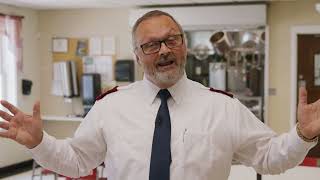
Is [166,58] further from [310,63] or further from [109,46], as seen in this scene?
[109,46]

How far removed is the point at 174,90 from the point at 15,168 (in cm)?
557

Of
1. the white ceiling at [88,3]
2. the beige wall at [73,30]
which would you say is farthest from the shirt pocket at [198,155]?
the beige wall at [73,30]

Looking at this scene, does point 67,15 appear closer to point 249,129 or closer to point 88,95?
point 88,95

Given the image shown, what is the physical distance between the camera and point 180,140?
5.34ft

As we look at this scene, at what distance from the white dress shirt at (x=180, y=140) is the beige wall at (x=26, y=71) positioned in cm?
516

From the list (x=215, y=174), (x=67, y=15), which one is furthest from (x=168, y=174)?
(x=67, y=15)

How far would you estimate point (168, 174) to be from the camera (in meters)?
1.59

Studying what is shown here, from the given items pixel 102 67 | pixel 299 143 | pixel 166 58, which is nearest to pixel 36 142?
pixel 166 58

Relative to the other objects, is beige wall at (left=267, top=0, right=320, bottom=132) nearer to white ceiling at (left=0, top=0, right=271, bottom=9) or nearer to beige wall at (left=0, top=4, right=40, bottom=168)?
white ceiling at (left=0, top=0, right=271, bottom=9)

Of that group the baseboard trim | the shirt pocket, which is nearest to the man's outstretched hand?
the shirt pocket

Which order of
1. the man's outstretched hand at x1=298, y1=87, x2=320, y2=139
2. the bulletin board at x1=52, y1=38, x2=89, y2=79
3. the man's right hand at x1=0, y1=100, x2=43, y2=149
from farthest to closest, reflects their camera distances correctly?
the bulletin board at x1=52, y1=38, x2=89, y2=79 < the man's right hand at x1=0, y1=100, x2=43, y2=149 < the man's outstretched hand at x1=298, y1=87, x2=320, y2=139

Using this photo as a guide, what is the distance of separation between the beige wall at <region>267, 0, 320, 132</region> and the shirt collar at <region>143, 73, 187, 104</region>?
4859mm

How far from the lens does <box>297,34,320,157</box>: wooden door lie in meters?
6.23

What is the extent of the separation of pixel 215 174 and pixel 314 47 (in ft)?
16.6
